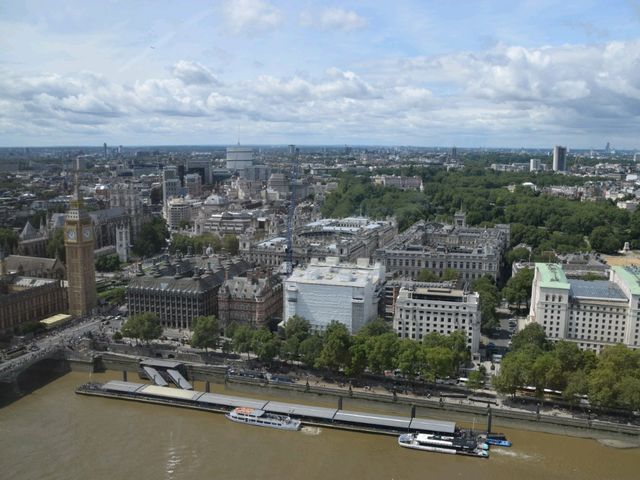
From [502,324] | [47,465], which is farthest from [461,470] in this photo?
[502,324]

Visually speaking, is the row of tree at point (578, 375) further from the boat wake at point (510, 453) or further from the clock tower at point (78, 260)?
the clock tower at point (78, 260)

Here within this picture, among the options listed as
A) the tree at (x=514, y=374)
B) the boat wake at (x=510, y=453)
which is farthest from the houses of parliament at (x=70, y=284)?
the boat wake at (x=510, y=453)

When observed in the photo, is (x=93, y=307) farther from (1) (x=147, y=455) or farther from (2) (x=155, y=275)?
(1) (x=147, y=455)

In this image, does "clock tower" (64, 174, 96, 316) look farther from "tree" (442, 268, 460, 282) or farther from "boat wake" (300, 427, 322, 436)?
"tree" (442, 268, 460, 282)

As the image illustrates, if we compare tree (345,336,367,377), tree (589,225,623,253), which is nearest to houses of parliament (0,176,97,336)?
tree (345,336,367,377)

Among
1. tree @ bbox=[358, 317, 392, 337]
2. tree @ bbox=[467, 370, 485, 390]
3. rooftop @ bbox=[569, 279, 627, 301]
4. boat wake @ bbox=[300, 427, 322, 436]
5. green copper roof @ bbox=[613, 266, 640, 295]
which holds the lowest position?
boat wake @ bbox=[300, 427, 322, 436]

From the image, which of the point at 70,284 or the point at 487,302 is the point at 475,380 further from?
the point at 70,284
